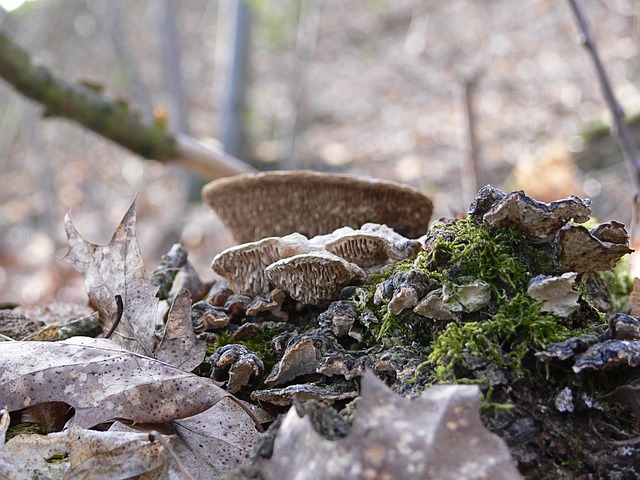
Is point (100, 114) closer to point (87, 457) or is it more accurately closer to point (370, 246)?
point (370, 246)

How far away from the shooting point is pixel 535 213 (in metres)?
1.33

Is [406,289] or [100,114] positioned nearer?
[406,289]

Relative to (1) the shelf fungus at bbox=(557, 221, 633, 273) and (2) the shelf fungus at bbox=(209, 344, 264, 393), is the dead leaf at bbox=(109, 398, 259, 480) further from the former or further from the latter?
(1) the shelf fungus at bbox=(557, 221, 633, 273)

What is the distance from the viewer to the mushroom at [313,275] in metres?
1.52

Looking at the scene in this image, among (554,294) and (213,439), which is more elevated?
(554,294)

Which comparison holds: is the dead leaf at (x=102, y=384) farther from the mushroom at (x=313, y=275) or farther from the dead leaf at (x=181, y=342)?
the mushroom at (x=313, y=275)

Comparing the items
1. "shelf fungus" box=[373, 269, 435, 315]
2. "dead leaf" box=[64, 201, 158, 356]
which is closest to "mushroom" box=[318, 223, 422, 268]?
"shelf fungus" box=[373, 269, 435, 315]

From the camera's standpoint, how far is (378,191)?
2.06 metres

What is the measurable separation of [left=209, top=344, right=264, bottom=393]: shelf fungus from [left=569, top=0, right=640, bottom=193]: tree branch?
8.04ft

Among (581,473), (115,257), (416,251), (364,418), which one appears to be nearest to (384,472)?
(364,418)

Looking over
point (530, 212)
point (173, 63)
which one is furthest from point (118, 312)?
point (173, 63)

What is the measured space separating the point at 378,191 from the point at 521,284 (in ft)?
2.60

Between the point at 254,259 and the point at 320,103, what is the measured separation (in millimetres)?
13796

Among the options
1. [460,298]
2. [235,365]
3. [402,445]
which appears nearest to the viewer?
[402,445]
